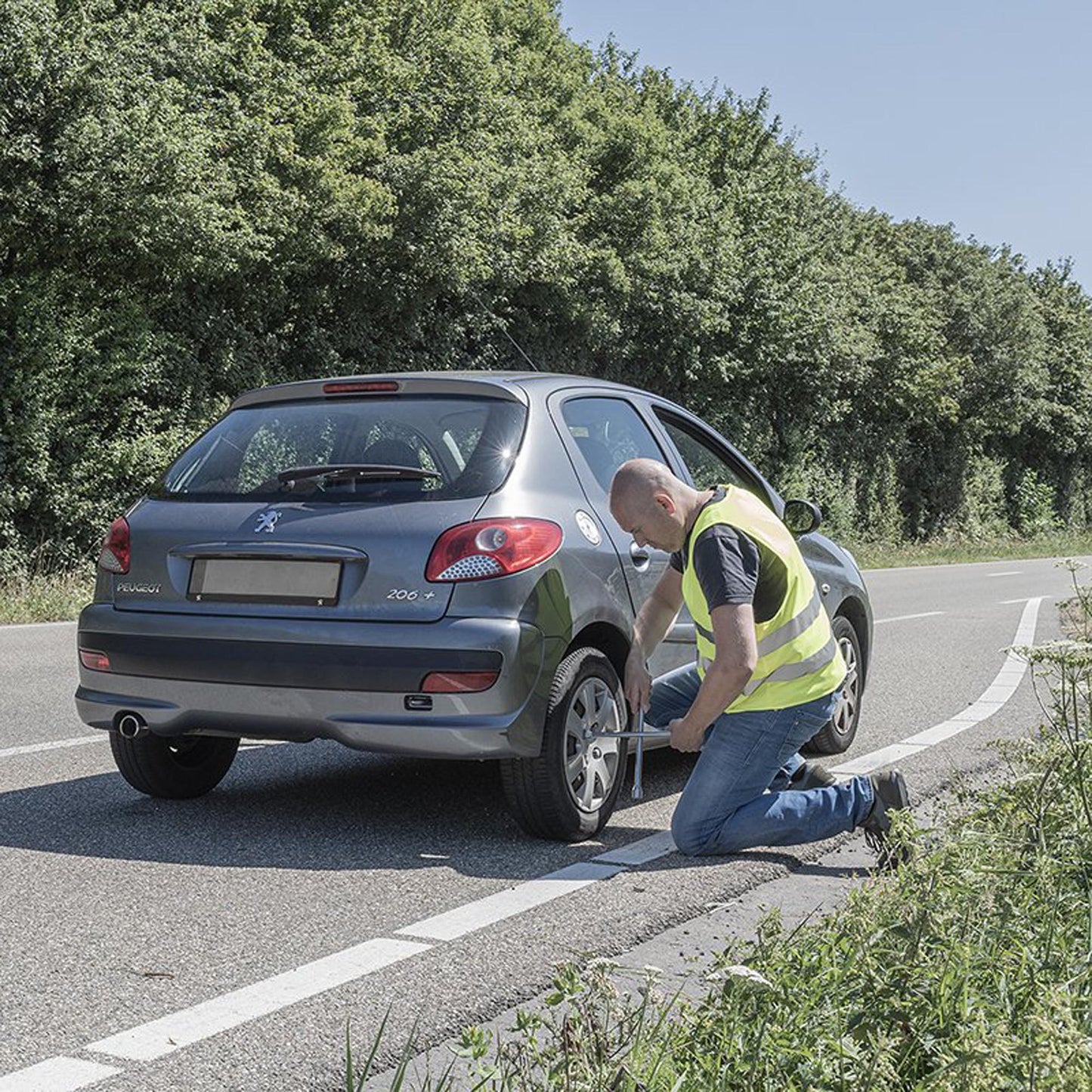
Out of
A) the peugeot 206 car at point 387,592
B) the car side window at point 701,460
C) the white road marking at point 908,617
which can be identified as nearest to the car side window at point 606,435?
the peugeot 206 car at point 387,592

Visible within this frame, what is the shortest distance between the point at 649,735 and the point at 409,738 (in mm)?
940

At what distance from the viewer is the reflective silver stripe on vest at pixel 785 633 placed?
5.44 meters

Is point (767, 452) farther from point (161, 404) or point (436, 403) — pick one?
point (436, 403)

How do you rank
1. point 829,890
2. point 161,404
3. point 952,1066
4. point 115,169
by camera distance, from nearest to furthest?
point 952,1066 < point 829,890 < point 115,169 < point 161,404

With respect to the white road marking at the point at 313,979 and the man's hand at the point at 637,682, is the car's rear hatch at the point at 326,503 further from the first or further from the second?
the white road marking at the point at 313,979

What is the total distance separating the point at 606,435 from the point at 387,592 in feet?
4.75

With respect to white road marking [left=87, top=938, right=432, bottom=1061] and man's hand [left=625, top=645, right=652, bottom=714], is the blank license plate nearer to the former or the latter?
man's hand [left=625, top=645, right=652, bottom=714]

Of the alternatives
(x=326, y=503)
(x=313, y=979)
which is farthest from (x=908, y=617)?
(x=313, y=979)

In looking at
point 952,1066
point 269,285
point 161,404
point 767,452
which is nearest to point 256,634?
point 952,1066

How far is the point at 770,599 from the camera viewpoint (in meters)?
5.44

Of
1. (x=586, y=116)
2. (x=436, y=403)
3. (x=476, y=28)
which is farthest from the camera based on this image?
(x=586, y=116)

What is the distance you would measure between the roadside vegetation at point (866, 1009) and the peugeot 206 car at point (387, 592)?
148 cm

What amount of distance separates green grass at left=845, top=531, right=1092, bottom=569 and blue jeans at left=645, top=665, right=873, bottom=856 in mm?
23994

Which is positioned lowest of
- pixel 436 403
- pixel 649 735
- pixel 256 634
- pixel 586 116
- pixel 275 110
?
pixel 649 735
